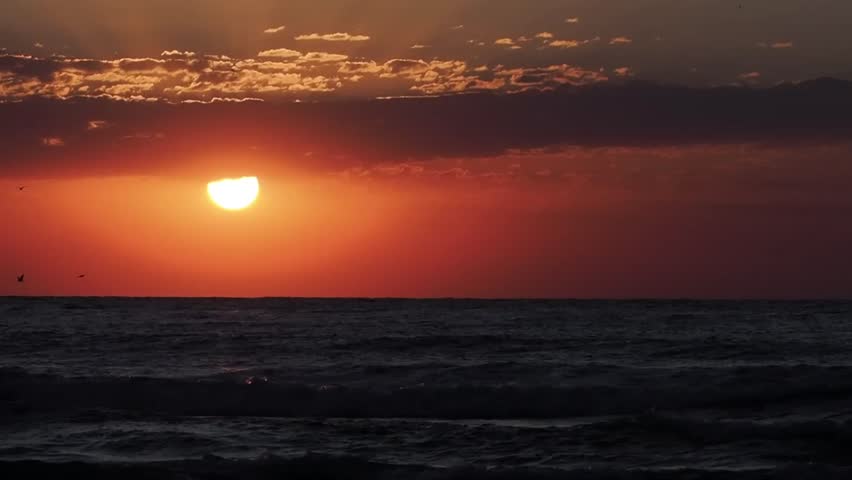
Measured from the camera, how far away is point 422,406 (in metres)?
28.9

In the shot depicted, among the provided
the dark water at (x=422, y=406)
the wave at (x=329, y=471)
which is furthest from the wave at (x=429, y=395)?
the wave at (x=329, y=471)

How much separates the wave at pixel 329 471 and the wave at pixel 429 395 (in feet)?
23.6

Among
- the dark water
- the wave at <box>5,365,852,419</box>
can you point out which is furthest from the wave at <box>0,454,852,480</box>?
the wave at <box>5,365,852,419</box>

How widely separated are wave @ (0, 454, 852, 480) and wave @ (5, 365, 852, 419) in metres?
7.19

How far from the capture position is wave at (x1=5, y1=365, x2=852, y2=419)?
2819 centimetres

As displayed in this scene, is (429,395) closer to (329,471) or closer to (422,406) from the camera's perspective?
(422,406)

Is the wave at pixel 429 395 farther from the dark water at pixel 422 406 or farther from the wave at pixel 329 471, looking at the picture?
the wave at pixel 329 471

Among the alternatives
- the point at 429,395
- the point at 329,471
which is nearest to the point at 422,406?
the point at 429,395

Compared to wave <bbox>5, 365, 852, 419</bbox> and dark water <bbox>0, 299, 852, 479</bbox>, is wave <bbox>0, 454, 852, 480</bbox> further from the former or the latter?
wave <bbox>5, 365, 852, 419</bbox>

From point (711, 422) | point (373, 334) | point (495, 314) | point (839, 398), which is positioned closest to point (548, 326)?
point (373, 334)

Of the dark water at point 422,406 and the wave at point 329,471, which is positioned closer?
the wave at point 329,471

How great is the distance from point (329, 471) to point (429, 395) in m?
10.0

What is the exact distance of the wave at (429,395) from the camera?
28188mm

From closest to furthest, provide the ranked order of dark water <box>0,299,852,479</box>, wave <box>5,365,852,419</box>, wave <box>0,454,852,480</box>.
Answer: wave <box>0,454,852,480</box>
dark water <box>0,299,852,479</box>
wave <box>5,365,852,419</box>
